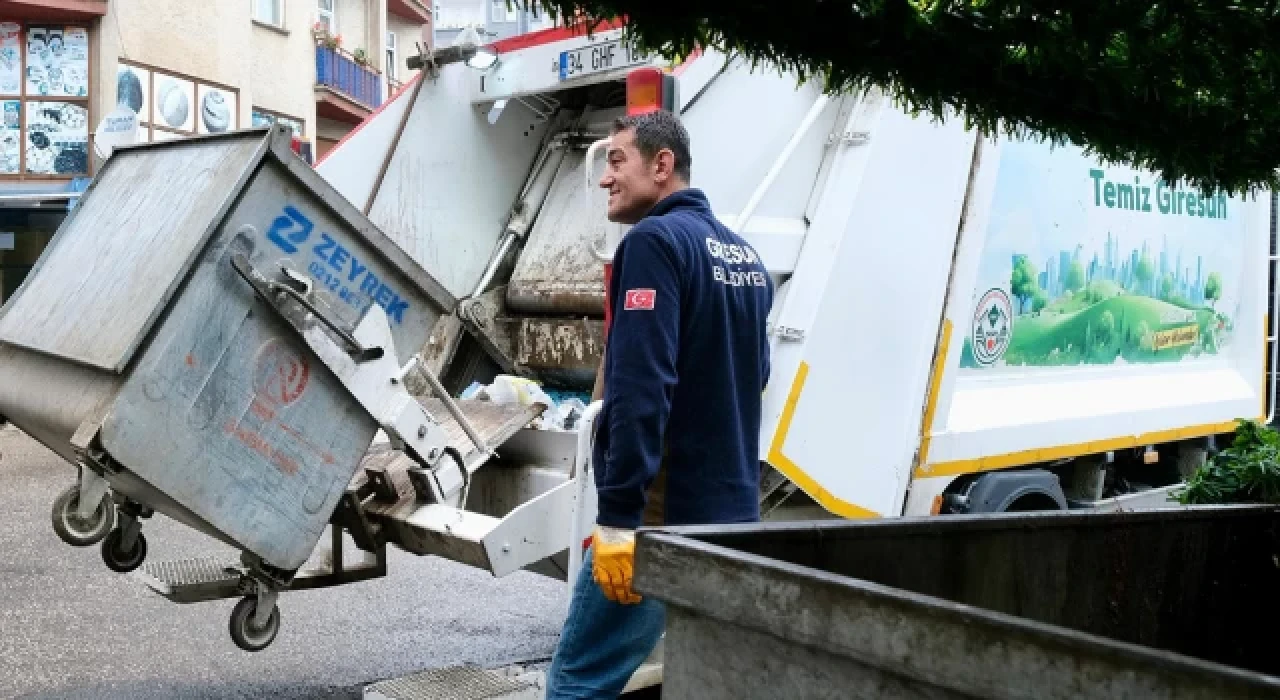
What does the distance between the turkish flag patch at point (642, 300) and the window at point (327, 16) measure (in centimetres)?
2050

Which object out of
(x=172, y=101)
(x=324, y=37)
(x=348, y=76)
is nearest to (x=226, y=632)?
(x=172, y=101)

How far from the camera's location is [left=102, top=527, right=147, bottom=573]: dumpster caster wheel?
3633mm

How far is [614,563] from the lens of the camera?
2.40 m

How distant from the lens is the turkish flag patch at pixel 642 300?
2.51 m

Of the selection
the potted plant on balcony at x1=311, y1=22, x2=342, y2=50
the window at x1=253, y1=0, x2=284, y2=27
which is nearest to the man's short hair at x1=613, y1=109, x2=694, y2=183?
the window at x1=253, y1=0, x2=284, y2=27

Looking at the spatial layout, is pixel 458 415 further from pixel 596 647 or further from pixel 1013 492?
pixel 1013 492

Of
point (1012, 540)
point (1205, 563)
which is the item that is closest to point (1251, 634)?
point (1205, 563)

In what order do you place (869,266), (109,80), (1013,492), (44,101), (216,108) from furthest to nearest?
(216,108), (109,80), (44,101), (1013,492), (869,266)

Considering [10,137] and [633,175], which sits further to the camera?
[10,137]

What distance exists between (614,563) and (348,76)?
20744 mm

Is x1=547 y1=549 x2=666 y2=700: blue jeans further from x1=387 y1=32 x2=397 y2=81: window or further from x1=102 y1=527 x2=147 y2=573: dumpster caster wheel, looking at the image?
x1=387 y1=32 x2=397 y2=81: window

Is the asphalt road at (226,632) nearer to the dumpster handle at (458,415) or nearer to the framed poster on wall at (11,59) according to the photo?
the dumpster handle at (458,415)

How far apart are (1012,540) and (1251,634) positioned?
1.97ft

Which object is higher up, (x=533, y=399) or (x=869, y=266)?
(x=869, y=266)
